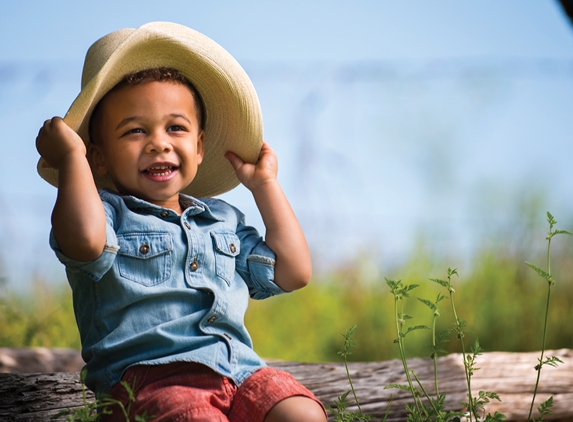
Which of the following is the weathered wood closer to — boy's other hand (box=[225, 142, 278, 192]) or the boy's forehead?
boy's other hand (box=[225, 142, 278, 192])

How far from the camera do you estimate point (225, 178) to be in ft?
8.48

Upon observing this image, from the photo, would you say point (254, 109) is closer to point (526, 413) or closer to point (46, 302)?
point (526, 413)

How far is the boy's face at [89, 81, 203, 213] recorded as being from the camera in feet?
6.97

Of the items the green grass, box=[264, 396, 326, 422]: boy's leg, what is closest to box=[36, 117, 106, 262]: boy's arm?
box=[264, 396, 326, 422]: boy's leg

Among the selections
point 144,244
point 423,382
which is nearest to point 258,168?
point 144,244

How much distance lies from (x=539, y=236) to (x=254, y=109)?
3.66 m

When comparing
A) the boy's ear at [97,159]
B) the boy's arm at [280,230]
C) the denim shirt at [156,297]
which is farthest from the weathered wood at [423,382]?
the boy's ear at [97,159]

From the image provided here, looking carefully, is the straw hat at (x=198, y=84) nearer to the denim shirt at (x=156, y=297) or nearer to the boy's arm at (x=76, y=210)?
the boy's arm at (x=76, y=210)

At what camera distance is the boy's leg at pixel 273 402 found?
1.96 meters

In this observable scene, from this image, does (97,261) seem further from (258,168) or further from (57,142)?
(258,168)

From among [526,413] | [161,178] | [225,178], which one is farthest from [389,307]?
[161,178]

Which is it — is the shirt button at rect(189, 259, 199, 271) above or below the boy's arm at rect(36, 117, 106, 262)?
below

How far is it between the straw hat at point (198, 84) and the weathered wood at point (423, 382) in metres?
0.84

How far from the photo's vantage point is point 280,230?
2316 millimetres
